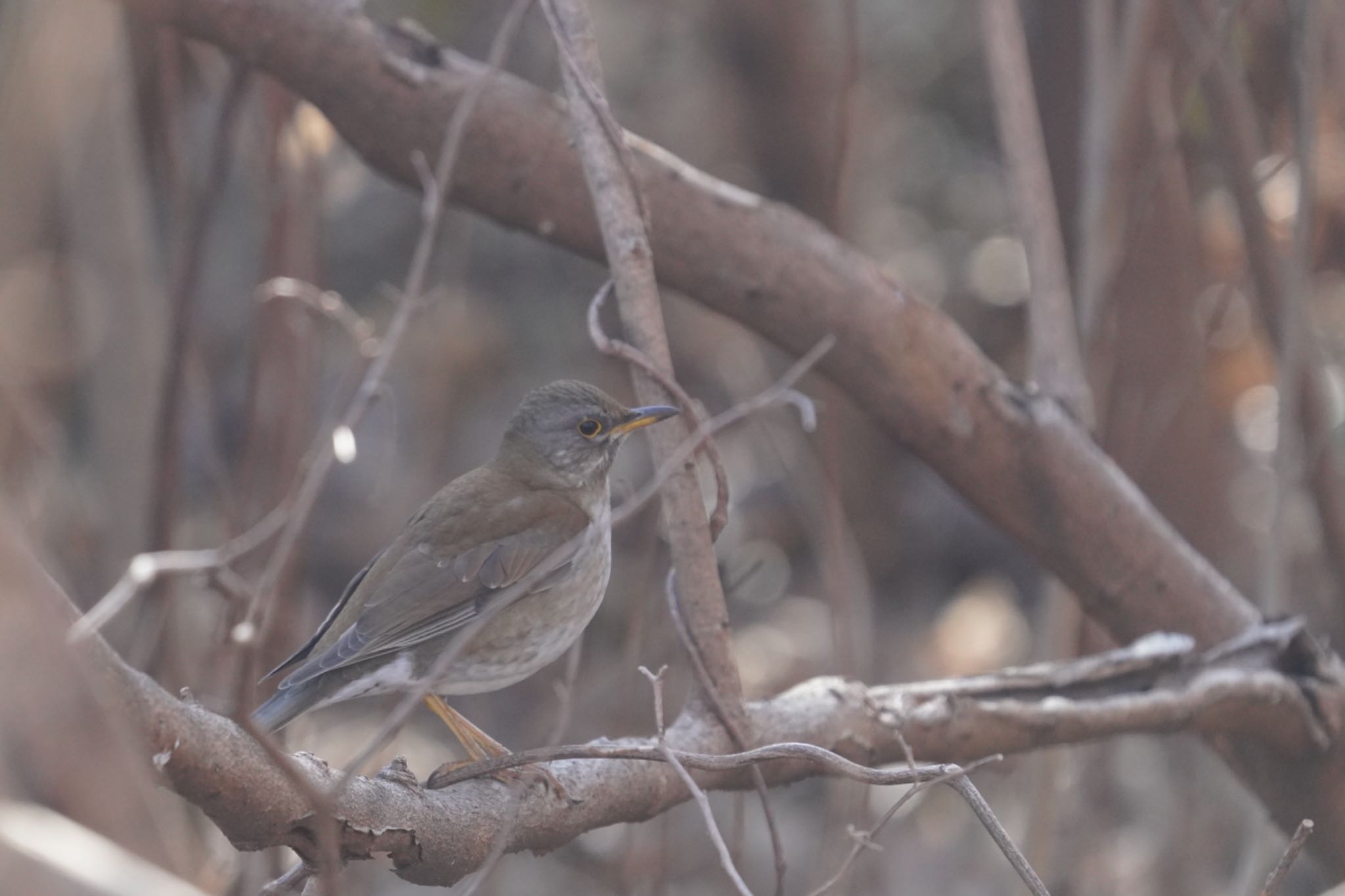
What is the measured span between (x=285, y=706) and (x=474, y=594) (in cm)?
58

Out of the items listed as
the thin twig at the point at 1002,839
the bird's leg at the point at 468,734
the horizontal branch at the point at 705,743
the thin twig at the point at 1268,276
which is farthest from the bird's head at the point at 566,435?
the thin twig at the point at 1268,276

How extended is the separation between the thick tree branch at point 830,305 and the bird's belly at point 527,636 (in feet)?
3.00

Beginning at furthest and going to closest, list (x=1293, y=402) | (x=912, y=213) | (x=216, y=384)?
(x=912, y=213) → (x=216, y=384) → (x=1293, y=402)

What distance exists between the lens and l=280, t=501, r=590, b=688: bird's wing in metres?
3.15

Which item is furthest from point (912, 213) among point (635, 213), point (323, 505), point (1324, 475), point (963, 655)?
point (635, 213)

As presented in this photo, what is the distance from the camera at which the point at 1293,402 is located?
4.44 metres

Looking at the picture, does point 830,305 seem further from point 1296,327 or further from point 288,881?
point 288,881

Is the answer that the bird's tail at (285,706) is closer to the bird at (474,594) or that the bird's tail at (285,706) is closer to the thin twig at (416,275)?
the bird at (474,594)

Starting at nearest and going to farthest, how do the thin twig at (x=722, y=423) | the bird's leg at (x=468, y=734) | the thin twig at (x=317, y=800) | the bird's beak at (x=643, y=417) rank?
1. the thin twig at (x=317, y=800)
2. the thin twig at (x=722, y=423)
3. the bird's beak at (x=643, y=417)
4. the bird's leg at (x=468, y=734)

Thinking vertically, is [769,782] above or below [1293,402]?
below

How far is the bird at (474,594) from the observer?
3162mm

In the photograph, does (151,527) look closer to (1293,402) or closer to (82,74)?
(82,74)

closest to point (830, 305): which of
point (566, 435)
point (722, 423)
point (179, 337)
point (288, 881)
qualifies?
point (566, 435)

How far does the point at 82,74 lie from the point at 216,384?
513 cm
